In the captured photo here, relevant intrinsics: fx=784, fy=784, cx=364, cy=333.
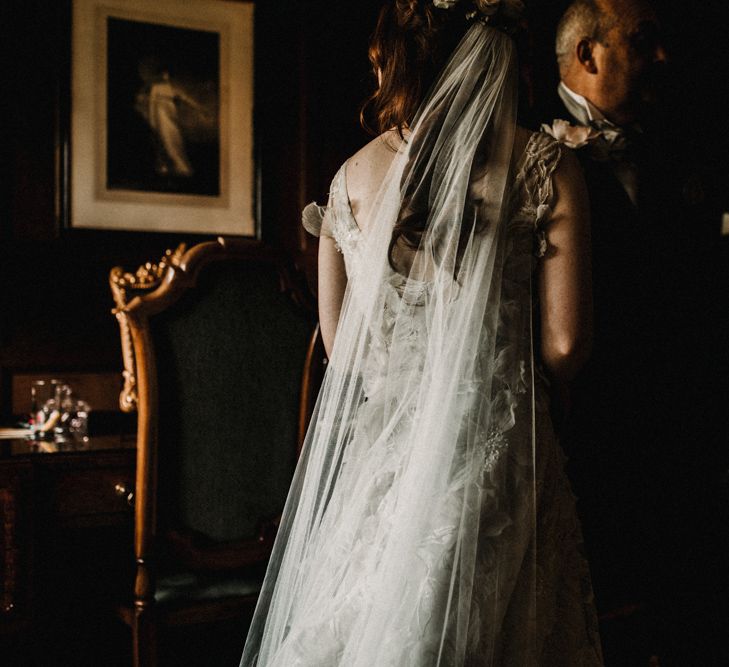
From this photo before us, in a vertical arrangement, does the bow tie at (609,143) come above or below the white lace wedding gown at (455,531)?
above

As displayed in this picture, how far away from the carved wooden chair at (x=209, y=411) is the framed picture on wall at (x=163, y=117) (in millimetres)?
1214

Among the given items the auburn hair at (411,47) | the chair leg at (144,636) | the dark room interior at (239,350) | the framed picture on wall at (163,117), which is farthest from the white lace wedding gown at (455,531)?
the framed picture on wall at (163,117)

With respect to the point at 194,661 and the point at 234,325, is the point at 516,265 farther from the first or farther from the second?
the point at 194,661

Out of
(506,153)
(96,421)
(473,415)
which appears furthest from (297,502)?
(96,421)

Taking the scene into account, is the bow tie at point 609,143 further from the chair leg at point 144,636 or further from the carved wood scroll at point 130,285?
the chair leg at point 144,636

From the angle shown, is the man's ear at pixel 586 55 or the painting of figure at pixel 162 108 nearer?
the man's ear at pixel 586 55

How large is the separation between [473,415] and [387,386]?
0.55ft

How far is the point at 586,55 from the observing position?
6.81 ft

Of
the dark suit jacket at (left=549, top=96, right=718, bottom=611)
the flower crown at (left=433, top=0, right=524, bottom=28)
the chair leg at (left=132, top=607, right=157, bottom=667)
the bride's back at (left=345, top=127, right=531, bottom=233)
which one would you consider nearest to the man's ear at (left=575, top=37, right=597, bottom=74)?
the dark suit jacket at (left=549, top=96, right=718, bottom=611)

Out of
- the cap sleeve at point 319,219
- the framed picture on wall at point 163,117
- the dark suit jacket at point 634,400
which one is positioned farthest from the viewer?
the framed picture on wall at point 163,117

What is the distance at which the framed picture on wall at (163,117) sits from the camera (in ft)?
8.81

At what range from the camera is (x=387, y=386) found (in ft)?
4.52

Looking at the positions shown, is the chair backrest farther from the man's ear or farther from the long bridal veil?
the man's ear

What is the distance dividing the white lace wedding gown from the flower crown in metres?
0.24
